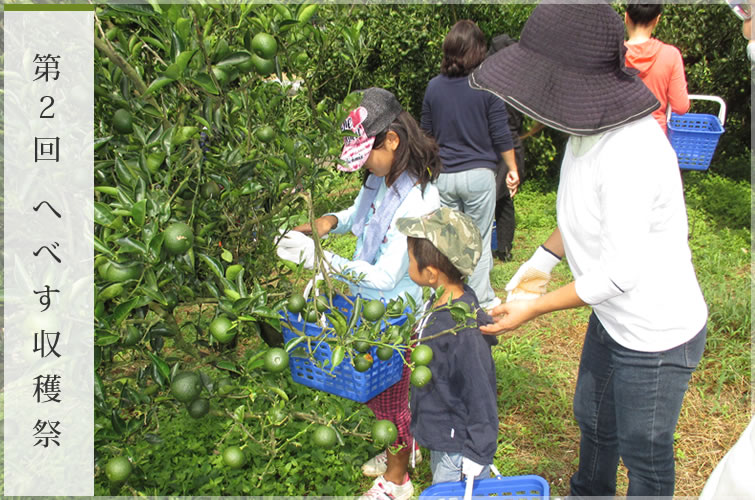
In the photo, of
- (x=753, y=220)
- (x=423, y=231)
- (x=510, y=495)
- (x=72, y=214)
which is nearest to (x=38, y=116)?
(x=72, y=214)

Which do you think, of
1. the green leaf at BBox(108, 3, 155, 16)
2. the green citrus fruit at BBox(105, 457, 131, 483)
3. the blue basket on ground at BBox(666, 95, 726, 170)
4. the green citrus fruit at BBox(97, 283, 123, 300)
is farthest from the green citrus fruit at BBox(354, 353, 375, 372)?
the blue basket on ground at BBox(666, 95, 726, 170)

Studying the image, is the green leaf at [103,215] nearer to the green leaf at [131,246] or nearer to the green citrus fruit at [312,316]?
the green leaf at [131,246]

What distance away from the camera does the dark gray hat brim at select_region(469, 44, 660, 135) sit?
1.62m

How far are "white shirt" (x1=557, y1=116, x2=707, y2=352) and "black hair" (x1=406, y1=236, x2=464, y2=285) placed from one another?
392 mm

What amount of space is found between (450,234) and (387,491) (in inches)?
46.3

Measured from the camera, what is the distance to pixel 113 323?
1186 millimetres

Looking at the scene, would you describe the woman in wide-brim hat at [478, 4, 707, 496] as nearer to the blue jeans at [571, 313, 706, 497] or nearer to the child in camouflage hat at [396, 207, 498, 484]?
the blue jeans at [571, 313, 706, 497]

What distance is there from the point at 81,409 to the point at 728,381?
3.36 metres

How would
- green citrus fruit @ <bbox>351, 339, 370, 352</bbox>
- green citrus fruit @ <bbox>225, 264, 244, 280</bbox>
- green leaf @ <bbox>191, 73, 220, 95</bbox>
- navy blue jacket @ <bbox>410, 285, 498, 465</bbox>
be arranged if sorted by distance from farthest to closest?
navy blue jacket @ <bbox>410, 285, 498, 465</bbox>, green citrus fruit @ <bbox>351, 339, 370, 352</bbox>, green citrus fruit @ <bbox>225, 264, 244, 280</bbox>, green leaf @ <bbox>191, 73, 220, 95</bbox>

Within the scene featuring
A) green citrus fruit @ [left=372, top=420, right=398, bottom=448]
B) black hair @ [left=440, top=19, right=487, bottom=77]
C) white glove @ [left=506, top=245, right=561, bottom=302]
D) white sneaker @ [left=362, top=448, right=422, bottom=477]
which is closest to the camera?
green citrus fruit @ [left=372, top=420, right=398, bottom=448]

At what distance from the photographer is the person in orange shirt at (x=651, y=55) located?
3.70m

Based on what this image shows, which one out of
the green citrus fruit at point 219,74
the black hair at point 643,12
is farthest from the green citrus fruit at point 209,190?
the black hair at point 643,12

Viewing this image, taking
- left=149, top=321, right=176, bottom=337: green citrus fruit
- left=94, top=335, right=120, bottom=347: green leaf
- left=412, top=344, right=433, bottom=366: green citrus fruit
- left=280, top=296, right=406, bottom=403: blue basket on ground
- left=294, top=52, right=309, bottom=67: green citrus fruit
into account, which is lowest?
left=280, top=296, right=406, bottom=403: blue basket on ground

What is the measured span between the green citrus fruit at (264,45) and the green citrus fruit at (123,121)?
31cm
